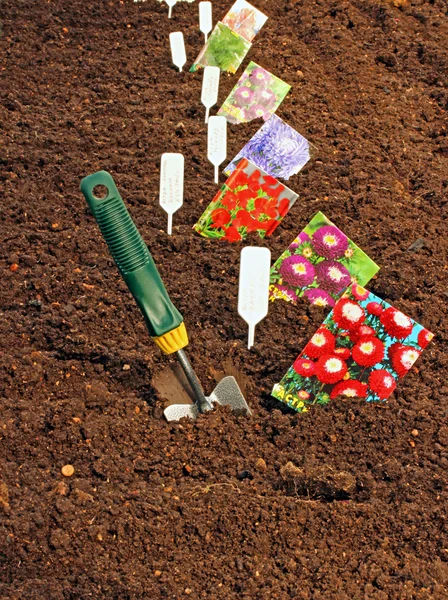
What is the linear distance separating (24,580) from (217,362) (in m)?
0.74

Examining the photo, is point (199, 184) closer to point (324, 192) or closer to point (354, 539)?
point (324, 192)

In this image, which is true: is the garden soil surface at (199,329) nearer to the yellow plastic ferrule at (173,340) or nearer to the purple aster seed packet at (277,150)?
the purple aster seed packet at (277,150)

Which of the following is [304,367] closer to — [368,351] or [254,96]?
[368,351]

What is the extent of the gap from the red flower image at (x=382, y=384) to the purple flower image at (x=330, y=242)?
39 cm

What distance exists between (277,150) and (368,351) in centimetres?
75

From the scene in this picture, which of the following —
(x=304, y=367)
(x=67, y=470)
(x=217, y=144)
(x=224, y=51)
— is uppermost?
(x=224, y=51)

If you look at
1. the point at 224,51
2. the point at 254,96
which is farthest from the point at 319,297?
the point at 224,51

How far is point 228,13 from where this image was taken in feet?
8.38

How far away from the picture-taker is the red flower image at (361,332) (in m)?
1.88

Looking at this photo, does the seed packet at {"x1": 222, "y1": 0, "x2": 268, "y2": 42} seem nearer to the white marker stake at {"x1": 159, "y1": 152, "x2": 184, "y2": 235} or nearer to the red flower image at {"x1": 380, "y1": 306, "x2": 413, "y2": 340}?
the white marker stake at {"x1": 159, "y1": 152, "x2": 184, "y2": 235}

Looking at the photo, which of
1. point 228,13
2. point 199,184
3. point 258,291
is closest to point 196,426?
point 258,291

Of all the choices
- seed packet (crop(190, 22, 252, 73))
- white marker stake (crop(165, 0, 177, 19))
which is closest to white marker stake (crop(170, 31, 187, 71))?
seed packet (crop(190, 22, 252, 73))

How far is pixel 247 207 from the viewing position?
2.09 meters

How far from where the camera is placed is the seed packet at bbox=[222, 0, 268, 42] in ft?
8.32
